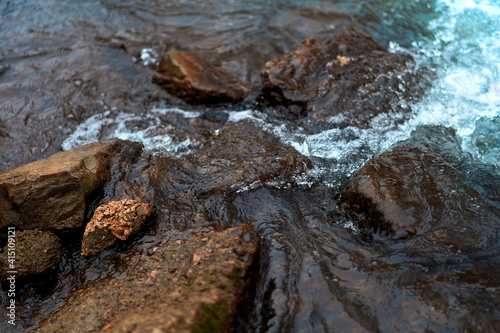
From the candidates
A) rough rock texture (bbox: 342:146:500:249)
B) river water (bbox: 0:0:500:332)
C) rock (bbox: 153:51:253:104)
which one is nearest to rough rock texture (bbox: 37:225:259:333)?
river water (bbox: 0:0:500:332)

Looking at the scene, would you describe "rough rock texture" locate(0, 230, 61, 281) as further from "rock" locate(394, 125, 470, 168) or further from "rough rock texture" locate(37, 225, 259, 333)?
"rock" locate(394, 125, 470, 168)

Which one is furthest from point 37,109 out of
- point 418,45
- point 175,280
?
point 418,45

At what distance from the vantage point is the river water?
9.10ft

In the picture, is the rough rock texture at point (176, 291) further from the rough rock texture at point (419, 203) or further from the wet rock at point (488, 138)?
the wet rock at point (488, 138)

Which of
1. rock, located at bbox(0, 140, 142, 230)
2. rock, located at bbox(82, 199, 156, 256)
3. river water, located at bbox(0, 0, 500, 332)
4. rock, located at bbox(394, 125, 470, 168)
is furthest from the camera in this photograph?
rock, located at bbox(394, 125, 470, 168)

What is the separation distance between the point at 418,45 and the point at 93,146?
5.61 meters

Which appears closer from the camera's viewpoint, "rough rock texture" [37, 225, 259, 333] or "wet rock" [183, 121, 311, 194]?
"rough rock texture" [37, 225, 259, 333]

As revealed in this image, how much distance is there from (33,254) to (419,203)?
137 inches

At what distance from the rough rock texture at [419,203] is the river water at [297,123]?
17 cm

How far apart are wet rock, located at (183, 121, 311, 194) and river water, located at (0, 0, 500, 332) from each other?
0.15 metres

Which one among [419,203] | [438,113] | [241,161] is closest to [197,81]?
[241,161]

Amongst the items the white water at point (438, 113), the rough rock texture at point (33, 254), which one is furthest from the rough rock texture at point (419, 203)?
the rough rock texture at point (33, 254)

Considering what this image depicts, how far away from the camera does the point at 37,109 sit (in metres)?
5.61

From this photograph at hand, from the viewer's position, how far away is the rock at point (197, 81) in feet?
18.2
